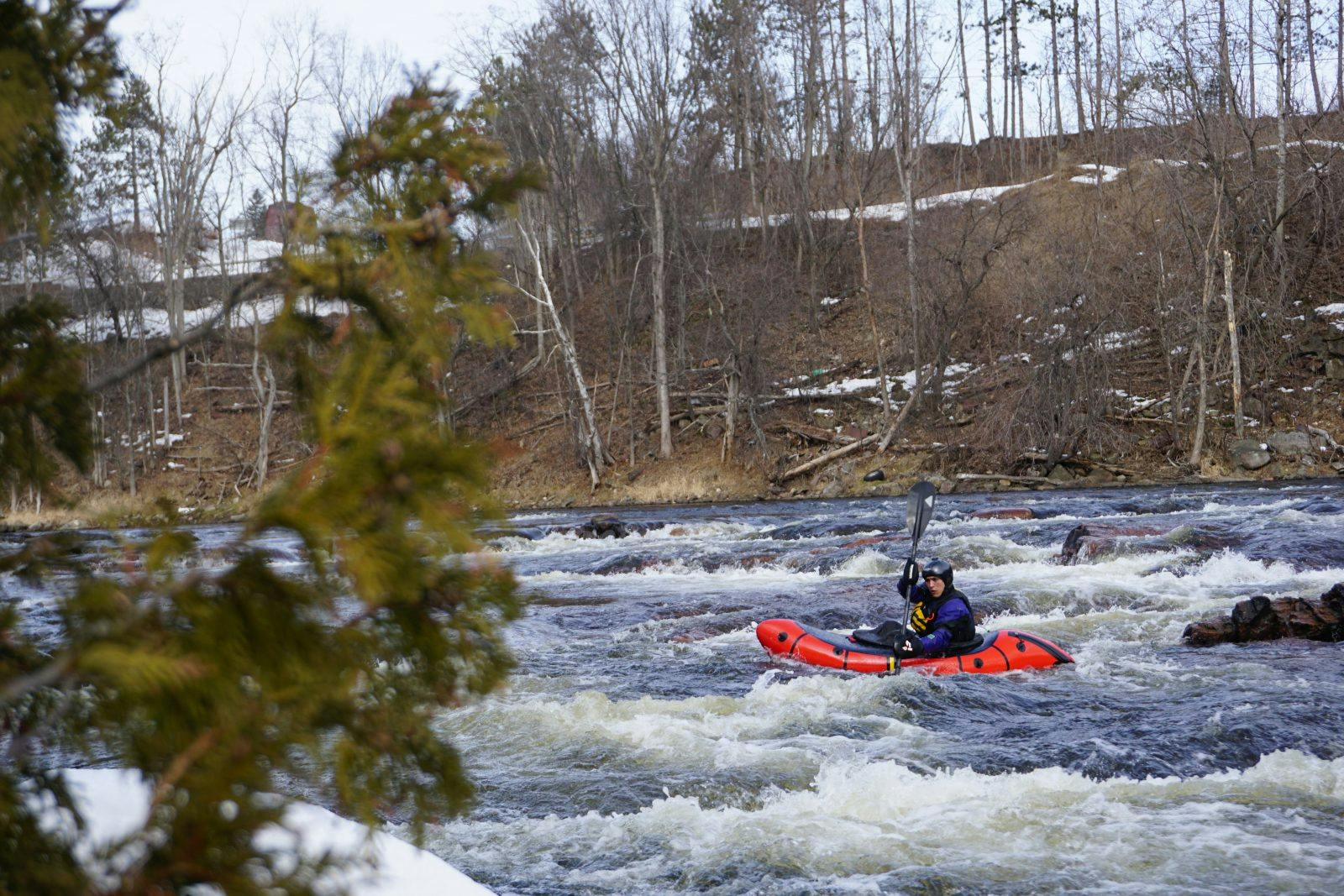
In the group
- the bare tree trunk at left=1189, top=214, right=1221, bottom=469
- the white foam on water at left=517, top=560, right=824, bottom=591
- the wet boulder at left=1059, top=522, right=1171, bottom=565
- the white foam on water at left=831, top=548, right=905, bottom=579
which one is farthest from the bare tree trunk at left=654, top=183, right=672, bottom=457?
the wet boulder at left=1059, top=522, right=1171, bottom=565

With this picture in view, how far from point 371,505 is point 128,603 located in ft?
1.32

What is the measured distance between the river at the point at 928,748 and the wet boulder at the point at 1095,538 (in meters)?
0.14

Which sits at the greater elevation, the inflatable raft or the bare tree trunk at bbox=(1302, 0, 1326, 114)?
the bare tree trunk at bbox=(1302, 0, 1326, 114)

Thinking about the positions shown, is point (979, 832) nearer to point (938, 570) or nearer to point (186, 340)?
point (938, 570)

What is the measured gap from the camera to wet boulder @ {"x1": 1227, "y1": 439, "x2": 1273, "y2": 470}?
65.2ft

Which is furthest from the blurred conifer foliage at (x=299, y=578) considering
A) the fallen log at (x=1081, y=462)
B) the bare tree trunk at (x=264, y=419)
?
the bare tree trunk at (x=264, y=419)

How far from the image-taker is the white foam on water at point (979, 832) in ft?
16.1

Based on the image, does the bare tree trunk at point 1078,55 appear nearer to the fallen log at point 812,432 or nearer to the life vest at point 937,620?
the fallen log at point 812,432

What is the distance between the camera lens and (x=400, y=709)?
1.99m

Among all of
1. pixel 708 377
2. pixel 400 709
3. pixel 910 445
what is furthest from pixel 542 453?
pixel 400 709

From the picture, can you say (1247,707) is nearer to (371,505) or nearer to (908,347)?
(371,505)

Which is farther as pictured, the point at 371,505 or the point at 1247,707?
the point at 1247,707

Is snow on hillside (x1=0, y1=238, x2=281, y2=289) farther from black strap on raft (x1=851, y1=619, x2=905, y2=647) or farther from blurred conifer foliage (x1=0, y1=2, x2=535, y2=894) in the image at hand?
blurred conifer foliage (x1=0, y1=2, x2=535, y2=894)

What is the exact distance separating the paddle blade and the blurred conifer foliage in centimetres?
929
